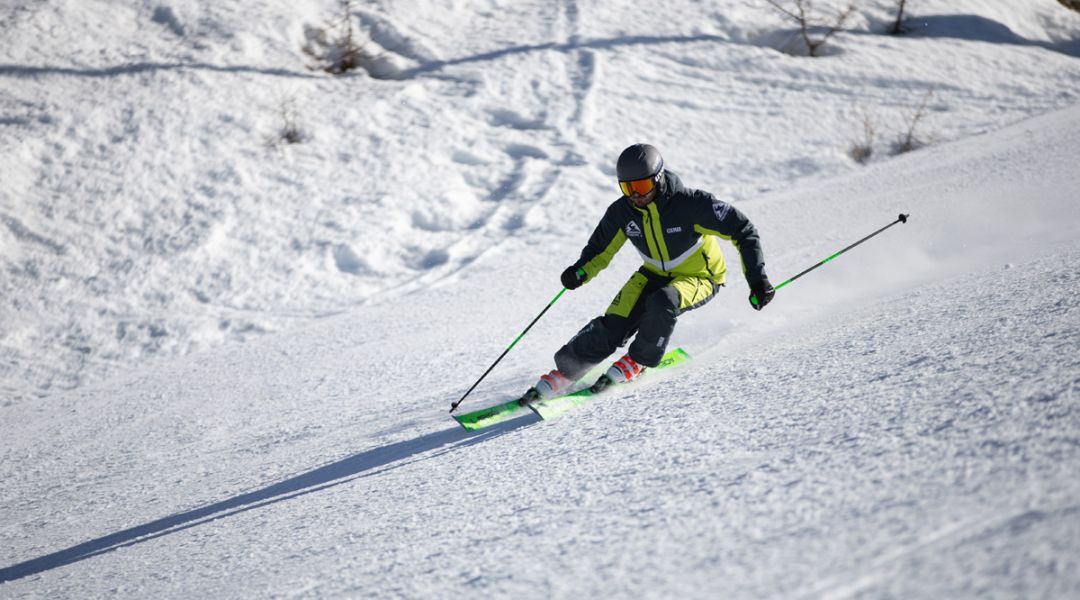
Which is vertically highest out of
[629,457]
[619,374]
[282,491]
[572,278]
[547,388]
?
[629,457]

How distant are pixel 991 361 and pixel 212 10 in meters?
10.6

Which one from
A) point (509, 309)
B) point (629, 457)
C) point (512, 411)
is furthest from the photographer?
point (509, 309)

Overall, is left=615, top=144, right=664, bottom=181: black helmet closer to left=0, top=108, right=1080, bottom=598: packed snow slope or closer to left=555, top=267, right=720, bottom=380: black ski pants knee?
left=555, top=267, right=720, bottom=380: black ski pants knee

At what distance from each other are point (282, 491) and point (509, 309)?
10.1ft

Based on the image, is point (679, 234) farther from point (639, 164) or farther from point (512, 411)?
point (512, 411)

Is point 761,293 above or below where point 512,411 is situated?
above

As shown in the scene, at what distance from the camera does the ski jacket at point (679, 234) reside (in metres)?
4.39

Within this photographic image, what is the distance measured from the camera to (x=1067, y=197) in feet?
22.2

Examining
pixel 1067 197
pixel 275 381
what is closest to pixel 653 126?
pixel 1067 197

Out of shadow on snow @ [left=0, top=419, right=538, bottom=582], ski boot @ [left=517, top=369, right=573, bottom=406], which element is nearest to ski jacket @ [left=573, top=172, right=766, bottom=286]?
ski boot @ [left=517, top=369, right=573, bottom=406]

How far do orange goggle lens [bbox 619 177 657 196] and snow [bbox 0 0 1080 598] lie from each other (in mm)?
1114

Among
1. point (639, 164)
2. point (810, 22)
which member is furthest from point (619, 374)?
point (810, 22)

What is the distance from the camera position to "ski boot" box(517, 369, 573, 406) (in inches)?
175

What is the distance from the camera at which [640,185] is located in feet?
14.2
